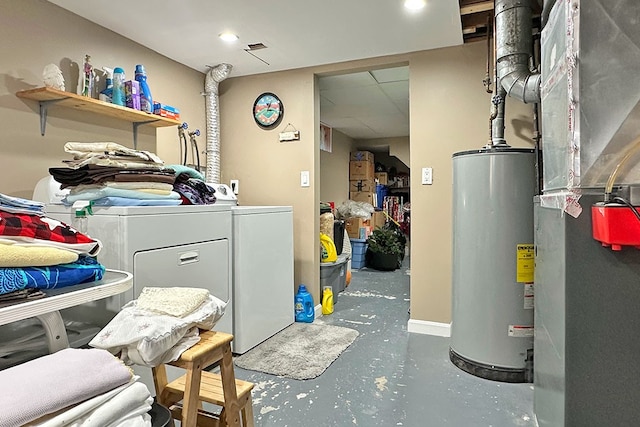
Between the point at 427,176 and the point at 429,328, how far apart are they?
1.18 m

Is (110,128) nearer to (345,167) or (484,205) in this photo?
(484,205)

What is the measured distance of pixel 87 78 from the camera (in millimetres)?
2299

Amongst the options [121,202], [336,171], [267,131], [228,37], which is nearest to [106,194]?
[121,202]

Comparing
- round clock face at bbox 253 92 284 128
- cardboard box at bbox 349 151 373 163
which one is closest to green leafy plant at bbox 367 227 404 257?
cardboard box at bbox 349 151 373 163

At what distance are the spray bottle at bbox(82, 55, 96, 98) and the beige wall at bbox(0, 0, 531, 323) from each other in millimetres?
87

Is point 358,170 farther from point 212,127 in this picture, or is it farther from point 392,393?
point 392,393

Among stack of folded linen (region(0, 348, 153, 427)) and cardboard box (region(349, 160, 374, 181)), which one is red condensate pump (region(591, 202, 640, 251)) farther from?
cardboard box (region(349, 160, 374, 181))

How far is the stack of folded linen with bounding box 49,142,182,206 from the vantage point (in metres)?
1.75

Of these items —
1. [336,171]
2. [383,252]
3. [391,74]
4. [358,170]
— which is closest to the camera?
[391,74]

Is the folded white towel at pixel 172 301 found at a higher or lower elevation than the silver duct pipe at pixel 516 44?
lower

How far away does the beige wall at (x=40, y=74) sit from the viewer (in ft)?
6.64

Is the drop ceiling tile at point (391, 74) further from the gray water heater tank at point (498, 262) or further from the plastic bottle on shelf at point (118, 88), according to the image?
the plastic bottle on shelf at point (118, 88)

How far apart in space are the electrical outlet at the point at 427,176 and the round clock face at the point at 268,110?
135cm

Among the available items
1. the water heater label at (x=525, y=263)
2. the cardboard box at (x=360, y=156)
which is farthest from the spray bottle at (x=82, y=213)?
the cardboard box at (x=360, y=156)
